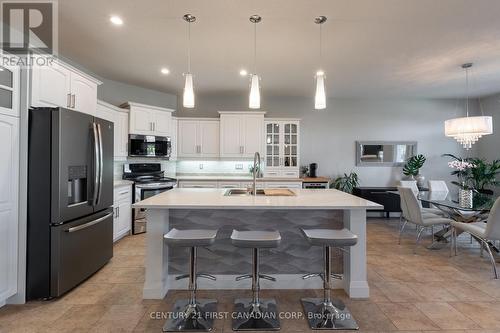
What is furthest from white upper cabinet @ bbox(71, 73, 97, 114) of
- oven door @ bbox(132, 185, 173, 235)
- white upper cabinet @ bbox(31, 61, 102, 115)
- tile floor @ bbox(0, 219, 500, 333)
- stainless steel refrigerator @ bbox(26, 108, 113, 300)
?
tile floor @ bbox(0, 219, 500, 333)

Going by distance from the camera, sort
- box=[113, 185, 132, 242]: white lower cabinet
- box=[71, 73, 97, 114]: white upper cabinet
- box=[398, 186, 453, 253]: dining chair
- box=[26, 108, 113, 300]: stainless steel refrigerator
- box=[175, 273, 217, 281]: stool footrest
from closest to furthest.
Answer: box=[26, 108, 113, 300]: stainless steel refrigerator
box=[175, 273, 217, 281]: stool footrest
box=[71, 73, 97, 114]: white upper cabinet
box=[398, 186, 453, 253]: dining chair
box=[113, 185, 132, 242]: white lower cabinet

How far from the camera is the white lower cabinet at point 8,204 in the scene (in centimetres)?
220

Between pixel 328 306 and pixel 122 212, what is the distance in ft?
11.0

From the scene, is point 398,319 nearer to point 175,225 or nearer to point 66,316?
point 175,225

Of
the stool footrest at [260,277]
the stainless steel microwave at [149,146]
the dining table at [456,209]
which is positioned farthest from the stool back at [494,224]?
the stainless steel microwave at [149,146]

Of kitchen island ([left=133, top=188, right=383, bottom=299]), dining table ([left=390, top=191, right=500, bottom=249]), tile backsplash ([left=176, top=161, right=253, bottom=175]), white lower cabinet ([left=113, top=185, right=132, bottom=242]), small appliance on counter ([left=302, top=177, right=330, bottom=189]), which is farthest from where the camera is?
tile backsplash ([left=176, top=161, right=253, bottom=175])

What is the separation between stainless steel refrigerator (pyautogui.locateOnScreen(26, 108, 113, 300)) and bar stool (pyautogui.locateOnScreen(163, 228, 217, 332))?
1070mm

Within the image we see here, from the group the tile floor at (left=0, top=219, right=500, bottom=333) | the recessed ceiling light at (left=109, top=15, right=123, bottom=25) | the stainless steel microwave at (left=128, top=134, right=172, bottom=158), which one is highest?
the recessed ceiling light at (left=109, top=15, right=123, bottom=25)

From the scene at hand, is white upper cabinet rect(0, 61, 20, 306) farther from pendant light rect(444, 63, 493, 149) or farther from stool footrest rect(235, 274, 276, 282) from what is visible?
pendant light rect(444, 63, 493, 149)

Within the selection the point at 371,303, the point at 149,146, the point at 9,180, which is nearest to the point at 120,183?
the point at 149,146

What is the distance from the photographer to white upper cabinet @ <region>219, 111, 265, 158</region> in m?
5.59

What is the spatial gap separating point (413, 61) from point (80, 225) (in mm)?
4665

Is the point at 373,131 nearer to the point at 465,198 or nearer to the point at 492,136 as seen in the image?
the point at 492,136

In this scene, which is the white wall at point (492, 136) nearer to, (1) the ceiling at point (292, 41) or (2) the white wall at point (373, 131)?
(2) the white wall at point (373, 131)
